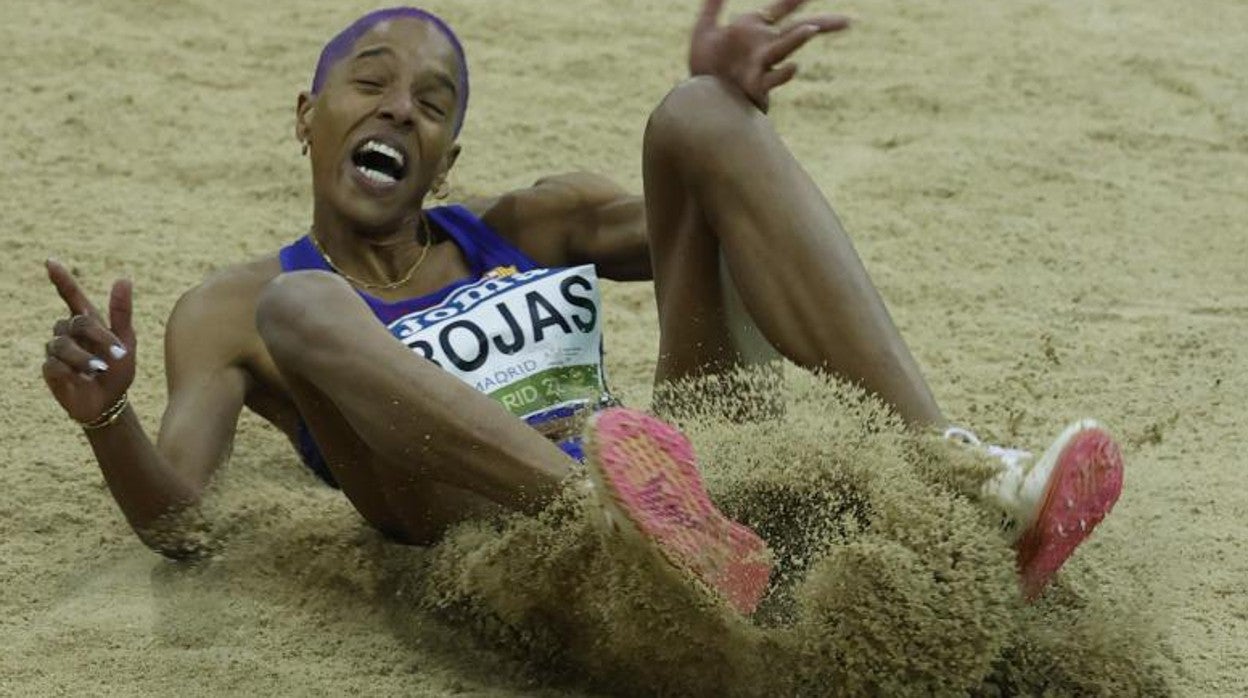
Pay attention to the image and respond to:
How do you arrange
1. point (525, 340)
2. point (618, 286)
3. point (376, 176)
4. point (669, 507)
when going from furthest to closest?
point (618, 286), point (376, 176), point (525, 340), point (669, 507)

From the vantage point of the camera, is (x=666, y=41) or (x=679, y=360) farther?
(x=666, y=41)

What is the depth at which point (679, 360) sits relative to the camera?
3.01 meters

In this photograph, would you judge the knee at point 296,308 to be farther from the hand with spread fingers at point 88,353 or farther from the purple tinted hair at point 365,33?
the purple tinted hair at point 365,33

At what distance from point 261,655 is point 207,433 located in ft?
1.65

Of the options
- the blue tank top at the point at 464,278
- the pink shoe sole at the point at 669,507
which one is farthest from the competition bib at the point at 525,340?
the pink shoe sole at the point at 669,507

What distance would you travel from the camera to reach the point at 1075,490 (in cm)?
234

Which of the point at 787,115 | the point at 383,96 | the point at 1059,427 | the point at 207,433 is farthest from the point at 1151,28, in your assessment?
the point at 207,433

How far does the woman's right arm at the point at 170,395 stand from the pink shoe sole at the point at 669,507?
2.72 ft

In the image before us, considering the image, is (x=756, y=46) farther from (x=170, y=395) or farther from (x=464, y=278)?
(x=170, y=395)

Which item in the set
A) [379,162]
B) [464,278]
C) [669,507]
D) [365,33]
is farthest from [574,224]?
[669,507]

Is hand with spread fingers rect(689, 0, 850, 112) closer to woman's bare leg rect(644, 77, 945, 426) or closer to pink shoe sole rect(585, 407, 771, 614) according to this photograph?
woman's bare leg rect(644, 77, 945, 426)

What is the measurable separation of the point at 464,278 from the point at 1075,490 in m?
1.31

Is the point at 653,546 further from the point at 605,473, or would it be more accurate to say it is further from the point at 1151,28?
the point at 1151,28

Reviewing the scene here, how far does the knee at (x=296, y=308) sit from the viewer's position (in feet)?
8.51
